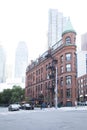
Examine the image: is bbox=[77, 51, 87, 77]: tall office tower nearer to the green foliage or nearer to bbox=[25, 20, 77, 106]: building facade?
the green foliage

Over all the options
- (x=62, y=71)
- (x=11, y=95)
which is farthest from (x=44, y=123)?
(x=11, y=95)

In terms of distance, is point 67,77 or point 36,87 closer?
point 67,77

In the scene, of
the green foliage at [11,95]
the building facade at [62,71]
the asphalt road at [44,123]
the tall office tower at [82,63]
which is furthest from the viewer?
the tall office tower at [82,63]

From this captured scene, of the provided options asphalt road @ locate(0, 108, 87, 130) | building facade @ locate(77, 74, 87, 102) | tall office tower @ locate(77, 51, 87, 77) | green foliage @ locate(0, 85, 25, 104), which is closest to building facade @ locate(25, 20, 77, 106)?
green foliage @ locate(0, 85, 25, 104)

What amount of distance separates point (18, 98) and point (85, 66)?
52.6 m

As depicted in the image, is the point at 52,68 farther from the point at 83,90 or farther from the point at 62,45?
the point at 83,90

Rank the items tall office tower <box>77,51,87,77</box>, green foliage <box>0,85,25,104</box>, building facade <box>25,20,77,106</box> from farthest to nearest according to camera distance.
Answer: tall office tower <box>77,51,87,77</box> < green foliage <box>0,85,25,104</box> < building facade <box>25,20,77,106</box>

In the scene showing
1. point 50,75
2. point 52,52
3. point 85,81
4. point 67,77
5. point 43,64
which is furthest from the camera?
point 85,81

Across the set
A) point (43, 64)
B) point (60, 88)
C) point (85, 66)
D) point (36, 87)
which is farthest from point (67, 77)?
point (85, 66)

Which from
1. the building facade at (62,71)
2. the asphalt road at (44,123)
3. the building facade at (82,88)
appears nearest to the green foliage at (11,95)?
the building facade at (82,88)

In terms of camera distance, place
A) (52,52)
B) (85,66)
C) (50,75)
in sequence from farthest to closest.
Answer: (85,66)
(52,52)
(50,75)

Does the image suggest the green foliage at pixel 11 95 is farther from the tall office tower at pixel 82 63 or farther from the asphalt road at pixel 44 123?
the asphalt road at pixel 44 123

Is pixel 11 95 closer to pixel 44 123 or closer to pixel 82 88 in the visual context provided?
pixel 82 88

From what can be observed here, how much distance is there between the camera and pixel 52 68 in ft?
245
